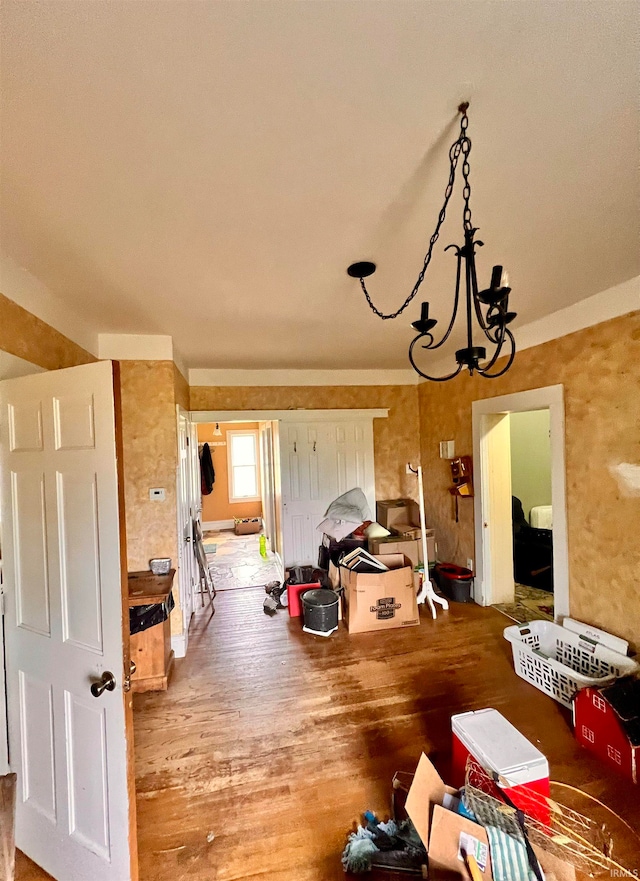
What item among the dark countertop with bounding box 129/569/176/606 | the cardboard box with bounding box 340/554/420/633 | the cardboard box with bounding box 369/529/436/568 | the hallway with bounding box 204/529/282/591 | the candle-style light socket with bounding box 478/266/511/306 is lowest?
the hallway with bounding box 204/529/282/591

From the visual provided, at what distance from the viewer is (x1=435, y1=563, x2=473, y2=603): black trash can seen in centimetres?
400

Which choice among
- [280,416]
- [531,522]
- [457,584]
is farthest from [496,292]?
[531,522]

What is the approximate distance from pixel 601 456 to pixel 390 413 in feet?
9.36

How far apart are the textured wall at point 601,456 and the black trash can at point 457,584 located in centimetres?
131

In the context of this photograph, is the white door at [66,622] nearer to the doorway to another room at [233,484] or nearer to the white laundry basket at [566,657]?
the white laundry basket at [566,657]

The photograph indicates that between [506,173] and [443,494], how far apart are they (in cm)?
381

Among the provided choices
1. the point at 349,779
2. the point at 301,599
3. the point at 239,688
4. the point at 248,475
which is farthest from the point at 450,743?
the point at 248,475

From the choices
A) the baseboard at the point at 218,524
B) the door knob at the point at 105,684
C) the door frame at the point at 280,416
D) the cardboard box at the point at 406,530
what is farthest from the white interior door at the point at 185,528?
the baseboard at the point at 218,524

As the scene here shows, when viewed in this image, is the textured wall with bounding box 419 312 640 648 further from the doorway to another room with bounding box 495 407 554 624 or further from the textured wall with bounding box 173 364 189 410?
the textured wall with bounding box 173 364 189 410

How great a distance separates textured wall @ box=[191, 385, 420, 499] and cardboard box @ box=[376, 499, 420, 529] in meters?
0.20

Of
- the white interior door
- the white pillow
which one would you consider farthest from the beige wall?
the white pillow

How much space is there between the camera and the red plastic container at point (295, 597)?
3.79m

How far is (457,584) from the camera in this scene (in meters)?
4.00

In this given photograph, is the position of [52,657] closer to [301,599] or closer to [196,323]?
[196,323]
